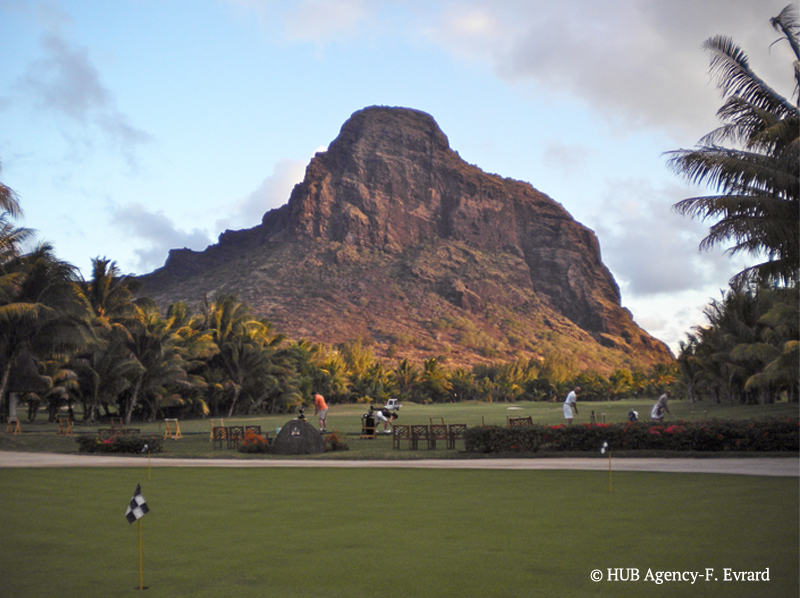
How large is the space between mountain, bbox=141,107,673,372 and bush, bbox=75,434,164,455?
96587 millimetres

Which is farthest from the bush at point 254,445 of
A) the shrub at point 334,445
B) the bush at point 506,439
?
the bush at point 506,439

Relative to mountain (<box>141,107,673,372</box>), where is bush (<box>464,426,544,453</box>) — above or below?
below

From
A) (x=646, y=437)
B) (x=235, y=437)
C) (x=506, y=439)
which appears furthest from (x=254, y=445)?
(x=646, y=437)

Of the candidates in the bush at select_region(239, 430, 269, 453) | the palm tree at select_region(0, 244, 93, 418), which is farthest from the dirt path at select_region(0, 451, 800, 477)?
the palm tree at select_region(0, 244, 93, 418)

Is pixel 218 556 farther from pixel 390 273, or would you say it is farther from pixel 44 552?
pixel 390 273

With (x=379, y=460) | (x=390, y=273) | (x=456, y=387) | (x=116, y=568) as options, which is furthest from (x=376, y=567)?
(x=390, y=273)

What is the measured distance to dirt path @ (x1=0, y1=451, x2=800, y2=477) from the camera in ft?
50.5

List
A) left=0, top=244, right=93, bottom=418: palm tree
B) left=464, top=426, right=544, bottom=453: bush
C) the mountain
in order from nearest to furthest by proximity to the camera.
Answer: left=464, top=426, right=544, bottom=453: bush < left=0, top=244, right=93, bottom=418: palm tree < the mountain

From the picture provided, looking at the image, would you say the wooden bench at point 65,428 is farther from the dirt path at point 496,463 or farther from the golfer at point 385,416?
the golfer at point 385,416

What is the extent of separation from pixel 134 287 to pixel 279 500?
38898 mm

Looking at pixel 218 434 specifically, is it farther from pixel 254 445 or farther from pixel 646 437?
pixel 646 437

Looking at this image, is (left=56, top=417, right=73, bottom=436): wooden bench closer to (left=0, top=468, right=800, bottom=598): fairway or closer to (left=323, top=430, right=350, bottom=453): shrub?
(left=323, top=430, right=350, bottom=453): shrub

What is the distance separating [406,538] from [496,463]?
10.5 metres

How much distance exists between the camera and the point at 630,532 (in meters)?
8.29
